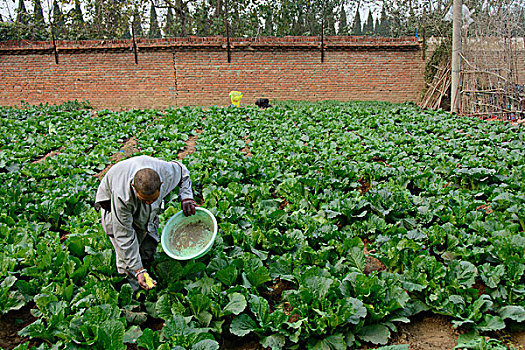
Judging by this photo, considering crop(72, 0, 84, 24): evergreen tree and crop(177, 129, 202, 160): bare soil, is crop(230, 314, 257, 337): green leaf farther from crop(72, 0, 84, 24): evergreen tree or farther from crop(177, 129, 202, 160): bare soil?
crop(72, 0, 84, 24): evergreen tree

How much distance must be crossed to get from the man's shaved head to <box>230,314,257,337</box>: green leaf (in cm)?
104

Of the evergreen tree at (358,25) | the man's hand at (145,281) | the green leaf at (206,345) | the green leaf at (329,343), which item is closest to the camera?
the green leaf at (206,345)

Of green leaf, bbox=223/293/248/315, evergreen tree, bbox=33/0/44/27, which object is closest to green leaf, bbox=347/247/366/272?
green leaf, bbox=223/293/248/315

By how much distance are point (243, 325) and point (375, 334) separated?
→ 0.88 metres

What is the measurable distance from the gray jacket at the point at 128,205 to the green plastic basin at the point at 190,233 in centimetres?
21

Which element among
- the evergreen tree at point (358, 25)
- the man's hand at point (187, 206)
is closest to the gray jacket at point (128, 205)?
the man's hand at point (187, 206)

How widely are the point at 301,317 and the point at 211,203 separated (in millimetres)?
2146

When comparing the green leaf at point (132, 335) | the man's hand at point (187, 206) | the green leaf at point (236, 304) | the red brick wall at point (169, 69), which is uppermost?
the red brick wall at point (169, 69)

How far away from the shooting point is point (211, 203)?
15.0ft

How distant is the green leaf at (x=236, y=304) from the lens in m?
2.71

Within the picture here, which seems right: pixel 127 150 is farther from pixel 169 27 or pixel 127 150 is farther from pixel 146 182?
pixel 169 27

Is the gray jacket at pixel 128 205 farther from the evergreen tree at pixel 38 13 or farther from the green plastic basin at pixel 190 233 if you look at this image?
the evergreen tree at pixel 38 13

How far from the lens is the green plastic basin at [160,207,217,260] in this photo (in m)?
3.11

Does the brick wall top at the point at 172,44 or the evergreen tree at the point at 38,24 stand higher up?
the evergreen tree at the point at 38,24
